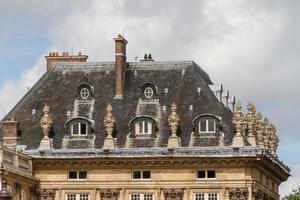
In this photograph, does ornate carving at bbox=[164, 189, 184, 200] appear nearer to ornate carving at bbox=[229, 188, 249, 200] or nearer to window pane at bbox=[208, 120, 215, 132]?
ornate carving at bbox=[229, 188, 249, 200]

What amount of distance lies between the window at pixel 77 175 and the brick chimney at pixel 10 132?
512 cm

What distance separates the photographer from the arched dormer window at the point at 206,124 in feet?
335

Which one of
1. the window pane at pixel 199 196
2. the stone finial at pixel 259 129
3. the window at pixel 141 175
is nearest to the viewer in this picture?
the window pane at pixel 199 196

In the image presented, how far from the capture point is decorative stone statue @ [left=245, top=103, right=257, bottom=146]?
333 feet

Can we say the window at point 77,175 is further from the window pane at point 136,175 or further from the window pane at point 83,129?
the window pane at point 136,175

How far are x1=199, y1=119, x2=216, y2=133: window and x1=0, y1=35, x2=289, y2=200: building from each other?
0.08 m

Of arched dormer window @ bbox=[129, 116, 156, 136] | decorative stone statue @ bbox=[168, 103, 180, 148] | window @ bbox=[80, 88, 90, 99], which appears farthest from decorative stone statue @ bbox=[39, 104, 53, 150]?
decorative stone statue @ bbox=[168, 103, 180, 148]

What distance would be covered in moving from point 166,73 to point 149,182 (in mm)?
10530

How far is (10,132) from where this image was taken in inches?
4126

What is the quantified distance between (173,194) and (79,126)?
9240 mm

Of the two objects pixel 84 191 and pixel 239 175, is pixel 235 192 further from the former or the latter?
pixel 84 191

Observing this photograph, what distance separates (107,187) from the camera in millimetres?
103188

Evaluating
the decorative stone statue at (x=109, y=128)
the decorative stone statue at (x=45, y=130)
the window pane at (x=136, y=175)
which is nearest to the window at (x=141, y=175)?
the window pane at (x=136, y=175)

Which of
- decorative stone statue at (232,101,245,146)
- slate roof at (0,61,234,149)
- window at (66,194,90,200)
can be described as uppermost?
slate roof at (0,61,234,149)
